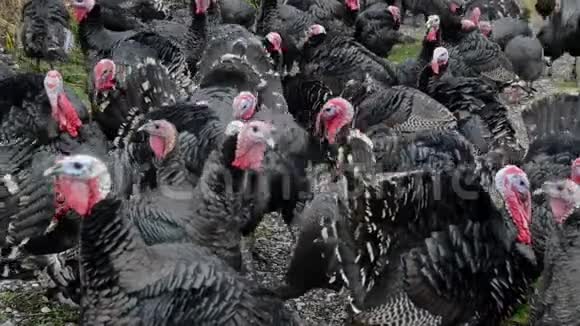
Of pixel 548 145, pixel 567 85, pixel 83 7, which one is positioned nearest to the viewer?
pixel 548 145

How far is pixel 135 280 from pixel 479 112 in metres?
3.32

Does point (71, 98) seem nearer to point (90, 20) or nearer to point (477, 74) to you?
point (90, 20)

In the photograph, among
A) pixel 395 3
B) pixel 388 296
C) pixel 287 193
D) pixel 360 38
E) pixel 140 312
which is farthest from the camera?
pixel 395 3

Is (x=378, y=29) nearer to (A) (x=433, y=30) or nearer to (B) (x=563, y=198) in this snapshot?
(A) (x=433, y=30)

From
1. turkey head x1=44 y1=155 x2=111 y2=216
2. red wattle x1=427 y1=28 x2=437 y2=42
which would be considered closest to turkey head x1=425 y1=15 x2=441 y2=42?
red wattle x1=427 y1=28 x2=437 y2=42

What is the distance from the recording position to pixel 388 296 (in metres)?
3.66

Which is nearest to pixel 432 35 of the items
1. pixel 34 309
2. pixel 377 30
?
pixel 377 30

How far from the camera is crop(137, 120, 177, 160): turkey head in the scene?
170 inches

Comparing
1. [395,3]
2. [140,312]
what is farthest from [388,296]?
[395,3]

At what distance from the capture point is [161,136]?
434cm

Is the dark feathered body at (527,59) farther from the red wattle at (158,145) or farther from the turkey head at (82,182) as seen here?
the turkey head at (82,182)

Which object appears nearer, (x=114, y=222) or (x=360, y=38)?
(x=114, y=222)

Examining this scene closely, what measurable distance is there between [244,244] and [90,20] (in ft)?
11.0

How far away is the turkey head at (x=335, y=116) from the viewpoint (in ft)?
15.9
